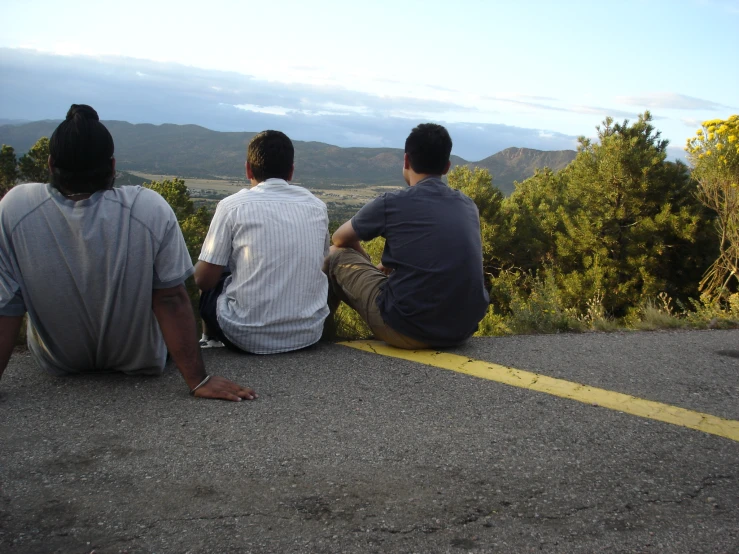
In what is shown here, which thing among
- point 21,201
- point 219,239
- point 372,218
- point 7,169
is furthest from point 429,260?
point 7,169

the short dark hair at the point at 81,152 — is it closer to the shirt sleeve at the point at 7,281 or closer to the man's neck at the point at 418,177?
the shirt sleeve at the point at 7,281

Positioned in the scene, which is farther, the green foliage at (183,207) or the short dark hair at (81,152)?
the green foliage at (183,207)

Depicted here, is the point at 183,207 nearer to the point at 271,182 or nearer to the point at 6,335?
the point at 271,182

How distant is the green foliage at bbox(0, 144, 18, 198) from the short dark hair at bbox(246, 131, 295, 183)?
32.4 metres

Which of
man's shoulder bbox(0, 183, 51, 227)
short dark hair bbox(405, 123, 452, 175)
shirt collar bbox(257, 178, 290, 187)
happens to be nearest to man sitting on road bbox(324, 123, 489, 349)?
short dark hair bbox(405, 123, 452, 175)

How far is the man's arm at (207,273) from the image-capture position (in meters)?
4.31

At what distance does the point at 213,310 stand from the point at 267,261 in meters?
0.53

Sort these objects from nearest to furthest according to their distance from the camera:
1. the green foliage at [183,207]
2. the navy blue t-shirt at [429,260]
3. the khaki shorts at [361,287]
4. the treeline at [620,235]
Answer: the navy blue t-shirt at [429,260]
the khaki shorts at [361,287]
the treeline at [620,235]
the green foliage at [183,207]

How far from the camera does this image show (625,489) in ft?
8.99

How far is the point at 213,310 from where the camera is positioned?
447 cm

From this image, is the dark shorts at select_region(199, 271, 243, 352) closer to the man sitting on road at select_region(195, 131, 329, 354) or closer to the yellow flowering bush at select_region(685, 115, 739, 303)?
the man sitting on road at select_region(195, 131, 329, 354)

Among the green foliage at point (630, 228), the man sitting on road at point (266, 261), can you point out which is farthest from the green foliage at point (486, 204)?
the man sitting on road at point (266, 261)

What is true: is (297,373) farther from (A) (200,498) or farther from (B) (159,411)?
(A) (200,498)

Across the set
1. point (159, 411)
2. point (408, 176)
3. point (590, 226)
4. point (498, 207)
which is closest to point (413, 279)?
point (408, 176)
